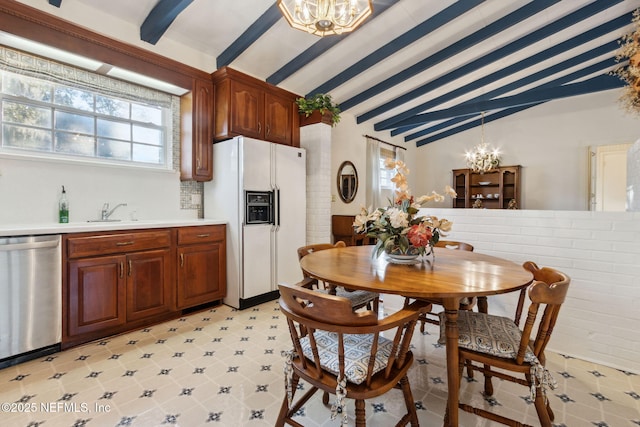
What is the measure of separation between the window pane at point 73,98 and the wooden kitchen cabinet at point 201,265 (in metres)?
1.48

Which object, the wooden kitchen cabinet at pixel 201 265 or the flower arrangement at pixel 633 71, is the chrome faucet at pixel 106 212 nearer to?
the wooden kitchen cabinet at pixel 201 265

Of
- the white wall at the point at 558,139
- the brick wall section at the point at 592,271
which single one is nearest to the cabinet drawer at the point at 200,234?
the brick wall section at the point at 592,271

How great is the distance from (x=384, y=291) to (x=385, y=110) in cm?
458

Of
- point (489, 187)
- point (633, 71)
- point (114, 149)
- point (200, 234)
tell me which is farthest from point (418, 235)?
point (489, 187)

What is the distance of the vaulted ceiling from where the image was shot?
9.51 feet

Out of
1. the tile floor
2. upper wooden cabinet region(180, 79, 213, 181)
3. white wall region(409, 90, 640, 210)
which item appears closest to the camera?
the tile floor

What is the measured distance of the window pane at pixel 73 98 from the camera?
2695mm

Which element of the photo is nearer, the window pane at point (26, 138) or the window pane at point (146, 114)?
the window pane at point (26, 138)

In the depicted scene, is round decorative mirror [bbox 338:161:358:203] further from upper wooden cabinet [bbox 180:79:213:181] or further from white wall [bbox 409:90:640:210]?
white wall [bbox 409:90:640:210]

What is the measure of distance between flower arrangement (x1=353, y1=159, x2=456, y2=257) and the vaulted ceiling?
217 cm

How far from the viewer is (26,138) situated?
253cm

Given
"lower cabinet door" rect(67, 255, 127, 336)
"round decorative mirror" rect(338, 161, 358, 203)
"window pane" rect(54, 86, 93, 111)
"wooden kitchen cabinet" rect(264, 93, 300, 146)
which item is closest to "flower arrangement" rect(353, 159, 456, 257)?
"lower cabinet door" rect(67, 255, 127, 336)

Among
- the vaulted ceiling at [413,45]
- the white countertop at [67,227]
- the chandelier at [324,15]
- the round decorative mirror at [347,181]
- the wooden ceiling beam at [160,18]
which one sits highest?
the vaulted ceiling at [413,45]

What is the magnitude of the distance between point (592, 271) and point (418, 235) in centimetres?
164
